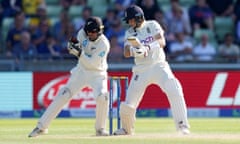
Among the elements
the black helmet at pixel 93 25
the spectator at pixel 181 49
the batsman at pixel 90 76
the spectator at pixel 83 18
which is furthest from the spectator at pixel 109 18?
the black helmet at pixel 93 25

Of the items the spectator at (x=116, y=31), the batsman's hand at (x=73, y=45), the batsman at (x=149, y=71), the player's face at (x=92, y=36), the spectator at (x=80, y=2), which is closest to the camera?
the batsman at (x=149, y=71)

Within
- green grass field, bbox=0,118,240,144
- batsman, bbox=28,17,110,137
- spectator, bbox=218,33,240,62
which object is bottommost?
green grass field, bbox=0,118,240,144

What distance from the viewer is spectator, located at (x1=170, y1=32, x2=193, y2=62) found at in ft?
64.1

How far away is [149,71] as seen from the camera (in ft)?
40.0

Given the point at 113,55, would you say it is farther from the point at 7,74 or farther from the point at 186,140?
the point at 186,140

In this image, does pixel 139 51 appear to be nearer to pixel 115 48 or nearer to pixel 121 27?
pixel 115 48

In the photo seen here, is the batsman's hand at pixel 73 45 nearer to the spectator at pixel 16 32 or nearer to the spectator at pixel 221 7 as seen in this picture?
the spectator at pixel 16 32

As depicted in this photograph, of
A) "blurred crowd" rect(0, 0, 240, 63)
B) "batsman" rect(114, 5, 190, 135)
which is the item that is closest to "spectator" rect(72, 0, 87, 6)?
"blurred crowd" rect(0, 0, 240, 63)

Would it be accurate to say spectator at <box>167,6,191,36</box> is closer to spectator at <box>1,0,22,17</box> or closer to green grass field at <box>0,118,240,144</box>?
spectator at <box>1,0,22,17</box>

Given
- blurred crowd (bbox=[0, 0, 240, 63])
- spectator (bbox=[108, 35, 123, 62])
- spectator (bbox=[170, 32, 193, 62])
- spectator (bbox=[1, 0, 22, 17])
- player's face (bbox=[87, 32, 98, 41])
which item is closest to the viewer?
player's face (bbox=[87, 32, 98, 41])

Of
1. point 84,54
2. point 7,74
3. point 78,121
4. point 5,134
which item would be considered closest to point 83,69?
point 84,54

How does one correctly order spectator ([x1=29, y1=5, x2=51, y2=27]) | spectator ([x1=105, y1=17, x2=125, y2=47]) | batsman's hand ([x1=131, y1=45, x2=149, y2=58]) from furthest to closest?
spectator ([x1=29, y1=5, x2=51, y2=27])
spectator ([x1=105, y1=17, x2=125, y2=47])
batsman's hand ([x1=131, y1=45, x2=149, y2=58])

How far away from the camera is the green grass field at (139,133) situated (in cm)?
1127

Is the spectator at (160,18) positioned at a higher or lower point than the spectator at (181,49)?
higher
